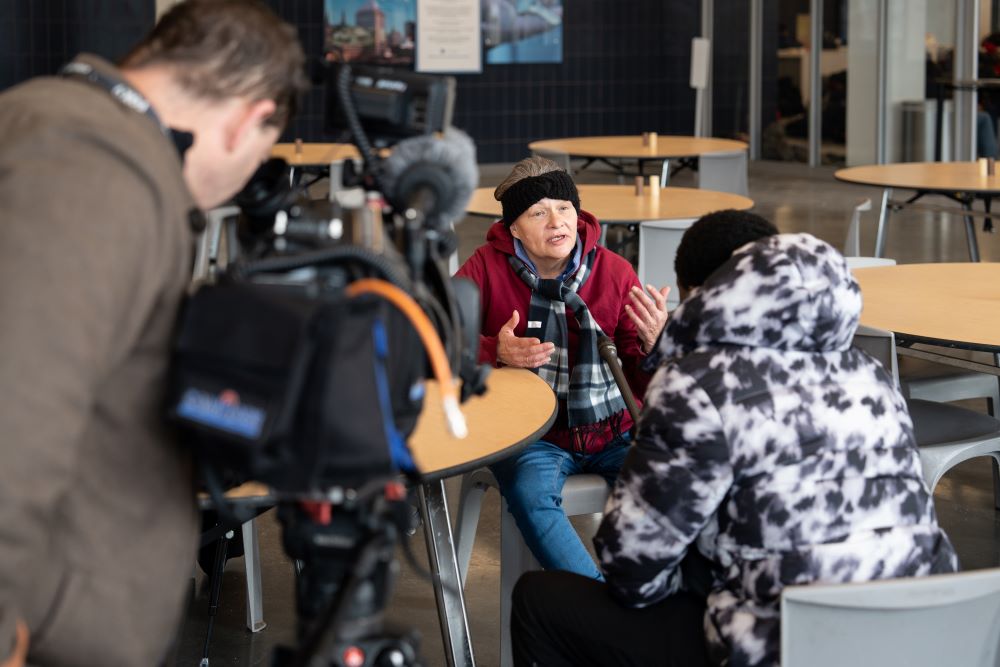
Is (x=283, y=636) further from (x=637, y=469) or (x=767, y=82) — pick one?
(x=767, y=82)

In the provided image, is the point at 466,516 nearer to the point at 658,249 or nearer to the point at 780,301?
the point at 780,301

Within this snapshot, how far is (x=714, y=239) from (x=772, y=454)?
0.47 m

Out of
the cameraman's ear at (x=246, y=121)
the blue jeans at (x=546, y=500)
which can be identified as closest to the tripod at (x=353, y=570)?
the cameraman's ear at (x=246, y=121)

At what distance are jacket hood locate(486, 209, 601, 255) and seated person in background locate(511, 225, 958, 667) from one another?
1.23 metres

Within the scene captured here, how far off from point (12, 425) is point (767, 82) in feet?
43.6

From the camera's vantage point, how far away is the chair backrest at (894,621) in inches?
59.6

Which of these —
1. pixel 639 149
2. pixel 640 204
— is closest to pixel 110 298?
pixel 640 204

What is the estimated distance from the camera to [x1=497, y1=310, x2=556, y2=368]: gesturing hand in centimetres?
270

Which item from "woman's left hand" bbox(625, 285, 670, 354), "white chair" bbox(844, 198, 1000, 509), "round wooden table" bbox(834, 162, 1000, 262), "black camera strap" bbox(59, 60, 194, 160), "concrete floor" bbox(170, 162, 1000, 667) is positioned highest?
"black camera strap" bbox(59, 60, 194, 160)

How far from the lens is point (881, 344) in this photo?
2770mm

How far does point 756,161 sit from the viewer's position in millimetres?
14016

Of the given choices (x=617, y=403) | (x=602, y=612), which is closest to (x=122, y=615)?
(x=602, y=612)

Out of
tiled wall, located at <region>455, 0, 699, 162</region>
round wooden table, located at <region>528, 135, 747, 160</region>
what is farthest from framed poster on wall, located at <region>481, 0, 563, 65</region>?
round wooden table, located at <region>528, 135, 747, 160</region>

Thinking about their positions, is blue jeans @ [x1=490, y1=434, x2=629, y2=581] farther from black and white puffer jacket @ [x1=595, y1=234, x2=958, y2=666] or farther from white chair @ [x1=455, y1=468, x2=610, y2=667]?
black and white puffer jacket @ [x1=595, y1=234, x2=958, y2=666]
